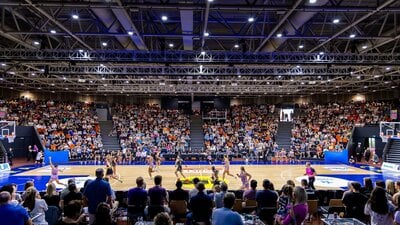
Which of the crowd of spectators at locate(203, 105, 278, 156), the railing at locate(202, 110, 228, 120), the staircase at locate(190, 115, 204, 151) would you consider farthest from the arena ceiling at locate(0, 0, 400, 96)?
the railing at locate(202, 110, 228, 120)

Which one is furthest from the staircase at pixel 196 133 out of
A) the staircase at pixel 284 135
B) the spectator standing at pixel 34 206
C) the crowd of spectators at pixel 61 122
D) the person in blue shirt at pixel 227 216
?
the person in blue shirt at pixel 227 216

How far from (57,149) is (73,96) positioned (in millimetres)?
16598

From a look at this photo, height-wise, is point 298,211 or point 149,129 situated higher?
point 149,129

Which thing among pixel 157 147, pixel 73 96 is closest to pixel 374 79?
pixel 157 147

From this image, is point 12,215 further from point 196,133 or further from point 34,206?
point 196,133

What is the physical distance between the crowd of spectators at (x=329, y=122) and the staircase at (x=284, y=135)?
30.8 inches

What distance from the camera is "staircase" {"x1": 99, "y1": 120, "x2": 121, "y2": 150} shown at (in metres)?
36.5

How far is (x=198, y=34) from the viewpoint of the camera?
15328 mm

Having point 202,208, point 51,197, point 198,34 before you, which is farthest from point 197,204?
point 198,34

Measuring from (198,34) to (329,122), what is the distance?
31518 millimetres

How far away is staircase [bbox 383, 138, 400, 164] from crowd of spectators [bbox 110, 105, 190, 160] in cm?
1775

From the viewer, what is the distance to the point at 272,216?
804cm

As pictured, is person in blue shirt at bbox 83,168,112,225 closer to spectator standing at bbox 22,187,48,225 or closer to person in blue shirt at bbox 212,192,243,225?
spectator standing at bbox 22,187,48,225

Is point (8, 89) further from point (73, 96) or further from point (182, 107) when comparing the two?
point (182, 107)
